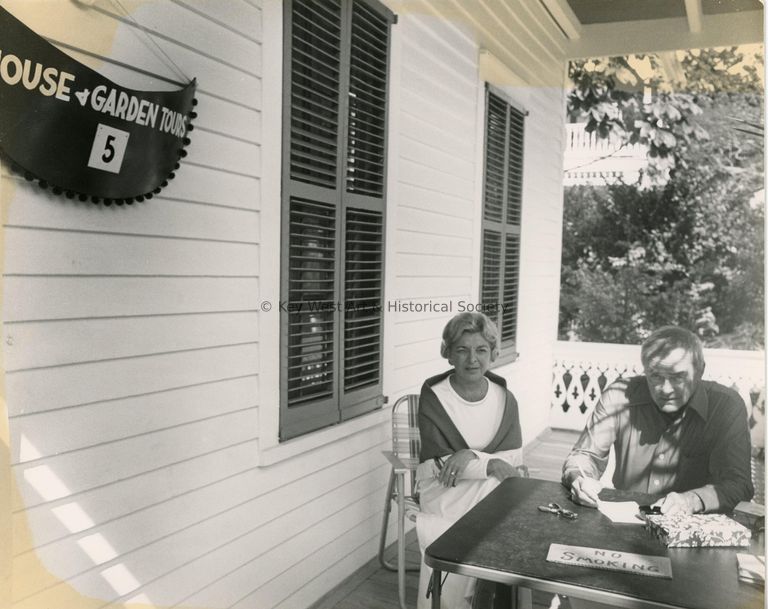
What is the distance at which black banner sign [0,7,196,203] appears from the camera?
1401mm

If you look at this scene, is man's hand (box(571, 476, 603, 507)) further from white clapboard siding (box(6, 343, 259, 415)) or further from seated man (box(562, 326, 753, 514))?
white clapboard siding (box(6, 343, 259, 415))

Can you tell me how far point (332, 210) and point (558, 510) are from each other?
150 cm

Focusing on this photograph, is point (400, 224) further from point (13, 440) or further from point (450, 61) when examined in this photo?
point (13, 440)

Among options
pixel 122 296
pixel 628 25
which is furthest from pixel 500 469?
pixel 628 25

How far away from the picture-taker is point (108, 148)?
163 cm

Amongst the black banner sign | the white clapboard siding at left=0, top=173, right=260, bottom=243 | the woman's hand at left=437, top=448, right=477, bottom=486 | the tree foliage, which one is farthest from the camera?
the woman's hand at left=437, top=448, right=477, bottom=486

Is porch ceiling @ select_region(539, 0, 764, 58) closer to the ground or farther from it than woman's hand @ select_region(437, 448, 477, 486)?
farther from it

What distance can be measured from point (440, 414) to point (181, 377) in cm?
101

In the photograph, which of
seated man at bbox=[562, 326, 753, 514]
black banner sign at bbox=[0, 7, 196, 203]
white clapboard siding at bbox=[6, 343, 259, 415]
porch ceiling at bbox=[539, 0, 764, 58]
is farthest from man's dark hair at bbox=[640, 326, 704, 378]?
black banner sign at bbox=[0, 7, 196, 203]

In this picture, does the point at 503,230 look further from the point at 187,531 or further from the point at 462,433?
A: the point at 187,531

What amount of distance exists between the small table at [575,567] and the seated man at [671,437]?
8.6 inches

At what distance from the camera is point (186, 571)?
209 centimetres

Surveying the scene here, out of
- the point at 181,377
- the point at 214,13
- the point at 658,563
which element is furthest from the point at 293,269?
the point at 658,563

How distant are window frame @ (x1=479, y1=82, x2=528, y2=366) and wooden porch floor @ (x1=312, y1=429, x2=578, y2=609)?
46 centimetres
